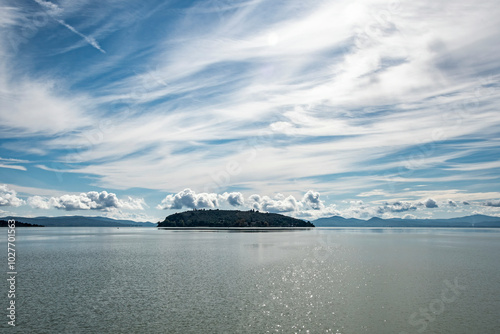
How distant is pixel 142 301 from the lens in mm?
42438

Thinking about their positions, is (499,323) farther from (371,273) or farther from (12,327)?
(12,327)

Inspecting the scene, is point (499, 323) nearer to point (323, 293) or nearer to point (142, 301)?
point (323, 293)

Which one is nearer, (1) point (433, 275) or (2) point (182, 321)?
(2) point (182, 321)

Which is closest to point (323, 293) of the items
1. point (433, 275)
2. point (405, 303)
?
point (405, 303)

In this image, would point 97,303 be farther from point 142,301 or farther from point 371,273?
point 371,273

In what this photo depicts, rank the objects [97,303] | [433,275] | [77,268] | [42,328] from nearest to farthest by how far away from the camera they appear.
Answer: [42,328] < [97,303] < [433,275] < [77,268]

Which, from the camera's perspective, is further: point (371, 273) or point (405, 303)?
point (371, 273)

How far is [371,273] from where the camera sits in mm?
62406

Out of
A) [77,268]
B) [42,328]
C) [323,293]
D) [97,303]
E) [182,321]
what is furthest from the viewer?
[77,268]

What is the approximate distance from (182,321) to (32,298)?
22504 mm

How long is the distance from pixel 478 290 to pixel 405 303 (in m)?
16.0

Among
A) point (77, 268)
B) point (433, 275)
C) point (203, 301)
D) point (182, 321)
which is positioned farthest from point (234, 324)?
point (77, 268)

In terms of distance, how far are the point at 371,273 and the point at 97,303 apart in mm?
46088

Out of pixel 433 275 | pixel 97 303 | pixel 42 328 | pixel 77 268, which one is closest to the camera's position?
pixel 42 328
